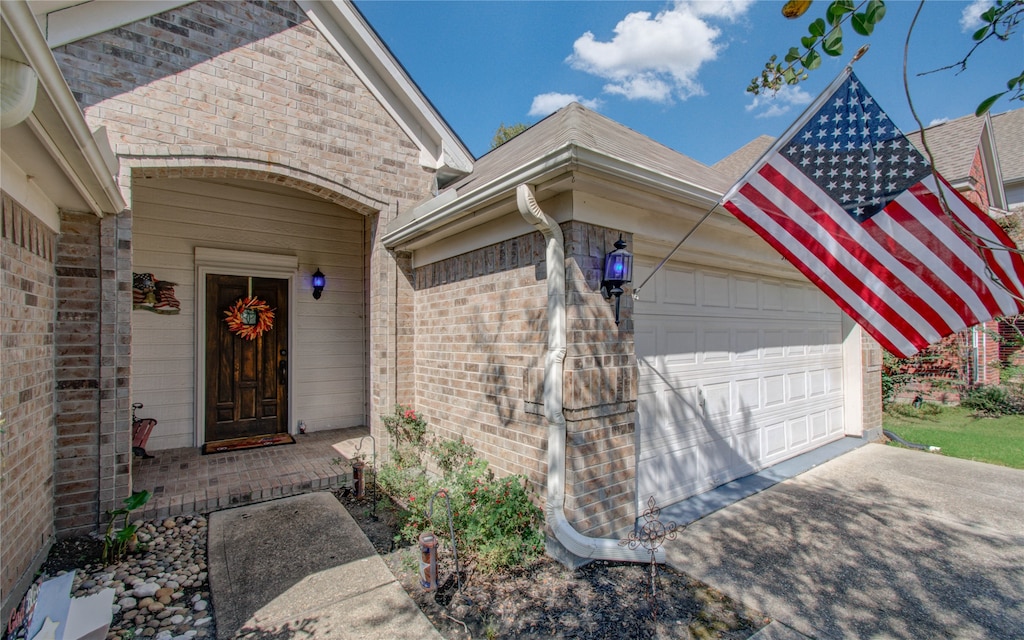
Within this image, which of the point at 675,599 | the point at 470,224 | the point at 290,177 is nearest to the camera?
the point at 675,599

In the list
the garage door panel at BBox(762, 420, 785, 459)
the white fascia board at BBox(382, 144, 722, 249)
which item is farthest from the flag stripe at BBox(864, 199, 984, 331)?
the garage door panel at BBox(762, 420, 785, 459)

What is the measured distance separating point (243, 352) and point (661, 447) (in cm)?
563

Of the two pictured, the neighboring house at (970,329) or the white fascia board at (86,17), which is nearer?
the white fascia board at (86,17)

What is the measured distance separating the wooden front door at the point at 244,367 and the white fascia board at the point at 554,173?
3397 mm

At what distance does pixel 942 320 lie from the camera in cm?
316

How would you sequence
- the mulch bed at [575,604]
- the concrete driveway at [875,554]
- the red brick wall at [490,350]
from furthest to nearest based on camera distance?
the red brick wall at [490,350]
the concrete driveway at [875,554]
the mulch bed at [575,604]

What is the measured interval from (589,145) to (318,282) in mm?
4640

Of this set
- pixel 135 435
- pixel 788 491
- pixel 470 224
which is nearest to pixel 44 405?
pixel 135 435

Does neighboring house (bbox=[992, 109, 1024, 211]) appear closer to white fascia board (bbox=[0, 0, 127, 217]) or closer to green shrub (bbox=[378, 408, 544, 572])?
green shrub (bbox=[378, 408, 544, 572])

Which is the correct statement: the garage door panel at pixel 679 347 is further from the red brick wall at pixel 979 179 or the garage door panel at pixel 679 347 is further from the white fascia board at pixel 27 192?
the red brick wall at pixel 979 179

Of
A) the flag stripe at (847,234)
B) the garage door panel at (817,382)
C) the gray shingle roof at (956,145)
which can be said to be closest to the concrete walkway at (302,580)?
the flag stripe at (847,234)

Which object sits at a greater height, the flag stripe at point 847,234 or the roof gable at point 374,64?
the roof gable at point 374,64

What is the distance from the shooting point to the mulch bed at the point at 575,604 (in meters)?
2.69

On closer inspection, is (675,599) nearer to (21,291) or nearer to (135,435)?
(21,291)
